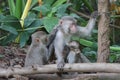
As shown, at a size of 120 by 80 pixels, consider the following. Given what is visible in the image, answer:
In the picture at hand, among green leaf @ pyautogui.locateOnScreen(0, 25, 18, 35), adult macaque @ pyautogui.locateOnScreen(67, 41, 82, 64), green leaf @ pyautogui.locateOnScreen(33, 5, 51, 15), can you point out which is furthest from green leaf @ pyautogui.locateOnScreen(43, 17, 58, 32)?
adult macaque @ pyautogui.locateOnScreen(67, 41, 82, 64)

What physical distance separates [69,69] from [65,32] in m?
0.62

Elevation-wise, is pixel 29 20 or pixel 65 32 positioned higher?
pixel 29 20

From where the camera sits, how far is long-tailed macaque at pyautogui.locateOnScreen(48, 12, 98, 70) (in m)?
5.22

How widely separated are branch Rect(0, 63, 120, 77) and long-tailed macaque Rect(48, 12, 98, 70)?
25cm

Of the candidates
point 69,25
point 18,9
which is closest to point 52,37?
point 69,25

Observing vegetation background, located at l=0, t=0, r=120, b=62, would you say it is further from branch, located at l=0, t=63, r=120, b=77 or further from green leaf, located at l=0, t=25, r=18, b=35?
branch, located at l=0, t=63, r=120, b=77

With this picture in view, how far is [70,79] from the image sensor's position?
5141mm

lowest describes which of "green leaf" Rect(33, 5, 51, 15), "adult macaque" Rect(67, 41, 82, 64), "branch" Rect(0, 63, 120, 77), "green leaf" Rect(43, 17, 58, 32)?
"branch" Rect(0, 63, 120, 77)

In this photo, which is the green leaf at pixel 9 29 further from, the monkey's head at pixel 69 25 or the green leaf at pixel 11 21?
the monkey's head at pixel 69 25

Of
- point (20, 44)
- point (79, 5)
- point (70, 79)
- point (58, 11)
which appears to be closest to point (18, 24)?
point (20, 44)

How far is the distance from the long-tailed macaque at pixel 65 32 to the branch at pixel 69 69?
245 mm

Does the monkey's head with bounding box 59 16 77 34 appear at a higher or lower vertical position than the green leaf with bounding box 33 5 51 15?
lower

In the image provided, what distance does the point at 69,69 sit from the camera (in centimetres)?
491

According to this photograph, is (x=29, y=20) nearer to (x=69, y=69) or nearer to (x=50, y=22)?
(x=50, y=22)
